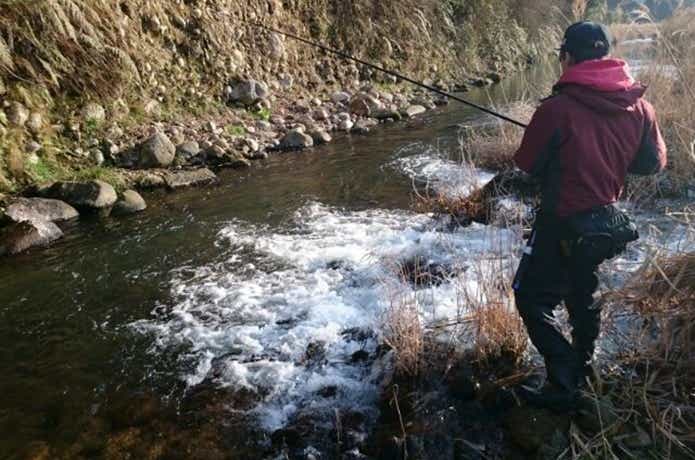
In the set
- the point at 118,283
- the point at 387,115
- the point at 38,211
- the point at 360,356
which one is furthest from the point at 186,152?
the point at 360,356

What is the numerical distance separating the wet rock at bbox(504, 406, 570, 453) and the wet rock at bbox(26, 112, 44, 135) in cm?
732

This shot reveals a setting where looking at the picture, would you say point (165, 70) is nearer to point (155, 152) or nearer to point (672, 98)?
point (155, 152)

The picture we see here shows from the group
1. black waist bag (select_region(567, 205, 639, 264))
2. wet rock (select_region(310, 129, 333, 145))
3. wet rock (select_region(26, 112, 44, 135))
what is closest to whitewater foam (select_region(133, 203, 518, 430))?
black waist bag (select_region(567, 205, 639, 264))

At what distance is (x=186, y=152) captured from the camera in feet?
29.6

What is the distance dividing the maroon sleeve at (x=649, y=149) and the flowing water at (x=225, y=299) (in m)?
1.24

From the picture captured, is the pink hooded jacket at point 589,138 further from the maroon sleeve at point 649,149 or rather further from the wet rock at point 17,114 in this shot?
the wet rock at point 17,114

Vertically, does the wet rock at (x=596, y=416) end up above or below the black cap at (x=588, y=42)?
below

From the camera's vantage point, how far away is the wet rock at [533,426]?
9.66ft

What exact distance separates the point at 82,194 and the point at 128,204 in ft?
1.93

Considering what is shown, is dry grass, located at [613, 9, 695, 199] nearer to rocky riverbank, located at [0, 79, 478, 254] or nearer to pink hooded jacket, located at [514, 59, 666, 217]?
pink hooded jacket, located at [514, 59, 666, 217]

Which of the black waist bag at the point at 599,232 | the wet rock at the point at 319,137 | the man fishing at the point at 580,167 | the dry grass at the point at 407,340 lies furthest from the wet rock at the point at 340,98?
the black waist bag at the point at 599,232

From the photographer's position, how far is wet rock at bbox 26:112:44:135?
742 cm

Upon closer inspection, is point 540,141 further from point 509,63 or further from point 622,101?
point 509,63

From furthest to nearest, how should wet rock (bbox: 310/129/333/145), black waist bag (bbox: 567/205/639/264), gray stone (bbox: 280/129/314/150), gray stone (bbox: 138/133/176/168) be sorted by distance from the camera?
1. wet rock (bbox: 310/129/333/145)
2. gray stone (bbox: 280/129/314/150)
3. gray stone (bbox: 138/133/176/168)
4. black waist bag (bbox: 567/205/639/264)
